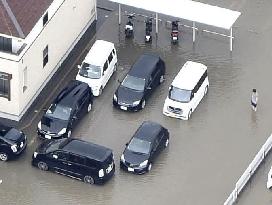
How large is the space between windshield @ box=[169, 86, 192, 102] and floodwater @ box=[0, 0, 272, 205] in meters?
1.21

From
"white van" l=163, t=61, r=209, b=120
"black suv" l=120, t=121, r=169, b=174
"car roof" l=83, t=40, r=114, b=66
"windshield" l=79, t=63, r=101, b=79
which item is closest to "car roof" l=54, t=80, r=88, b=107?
"windshield" l=79, t=63, r=101, b=79

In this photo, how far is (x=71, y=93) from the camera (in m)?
64.7

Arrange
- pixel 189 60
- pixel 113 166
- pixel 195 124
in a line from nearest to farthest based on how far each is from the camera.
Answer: pixel 113 166
pixel 195 124
pixel 189 60

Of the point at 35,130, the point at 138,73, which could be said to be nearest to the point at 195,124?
the point at 138,73

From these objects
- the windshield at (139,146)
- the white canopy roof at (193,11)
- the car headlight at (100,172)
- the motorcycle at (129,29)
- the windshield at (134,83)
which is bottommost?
the car headlight at (100,172)

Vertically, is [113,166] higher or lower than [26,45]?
lower

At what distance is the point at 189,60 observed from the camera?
69.4 meters

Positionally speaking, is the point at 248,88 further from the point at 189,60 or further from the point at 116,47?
the point at 116,47

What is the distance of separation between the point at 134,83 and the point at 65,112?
15.3ft

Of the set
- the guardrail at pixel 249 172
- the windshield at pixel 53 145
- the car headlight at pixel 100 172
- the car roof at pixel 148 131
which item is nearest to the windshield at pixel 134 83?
the car roof at pixel 148 131

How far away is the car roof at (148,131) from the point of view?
61.9 m

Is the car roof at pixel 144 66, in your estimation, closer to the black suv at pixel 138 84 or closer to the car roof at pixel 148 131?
the black suv at pixel 138 84

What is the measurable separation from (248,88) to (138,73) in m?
6.57

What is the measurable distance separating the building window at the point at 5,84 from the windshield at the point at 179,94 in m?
9.12
